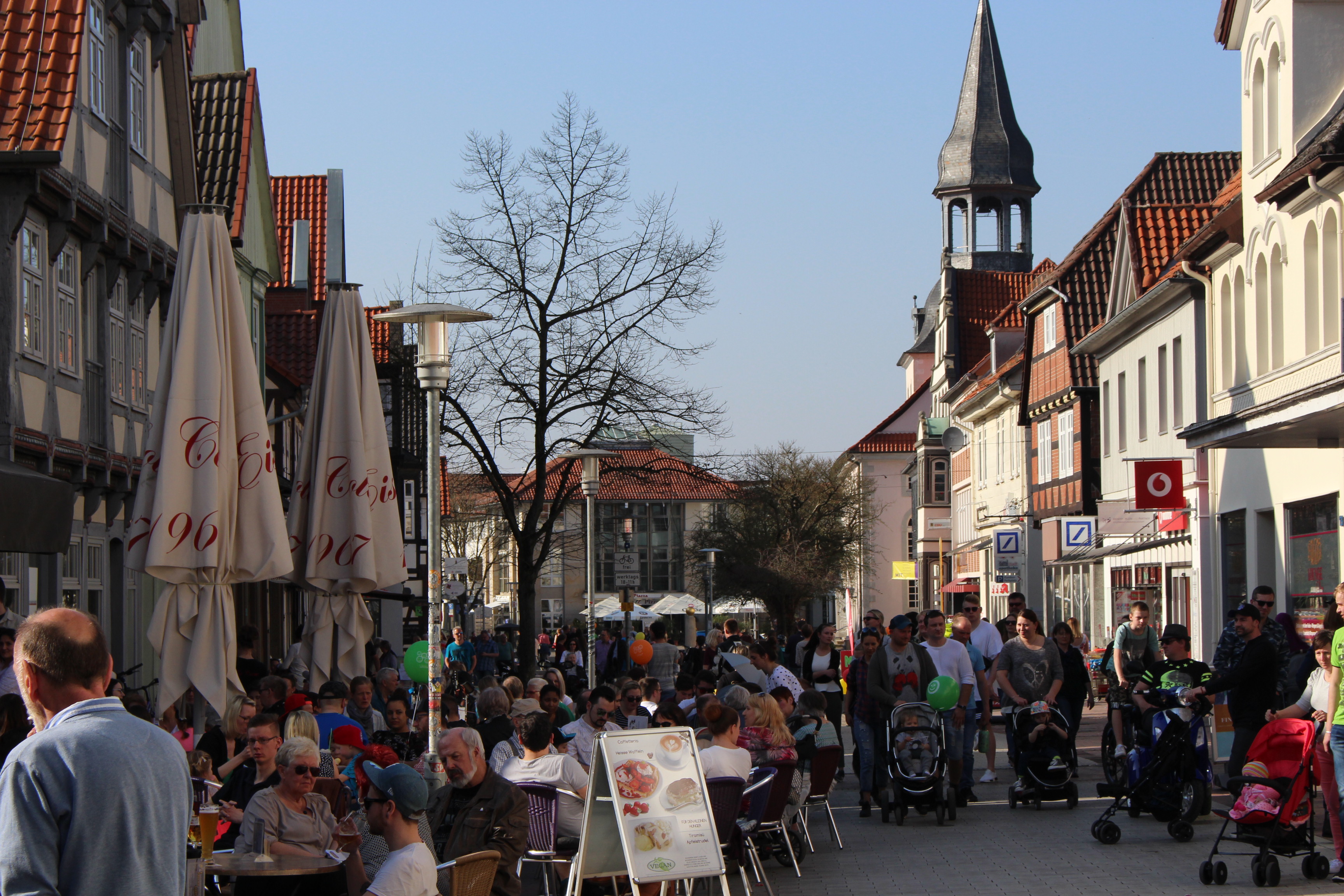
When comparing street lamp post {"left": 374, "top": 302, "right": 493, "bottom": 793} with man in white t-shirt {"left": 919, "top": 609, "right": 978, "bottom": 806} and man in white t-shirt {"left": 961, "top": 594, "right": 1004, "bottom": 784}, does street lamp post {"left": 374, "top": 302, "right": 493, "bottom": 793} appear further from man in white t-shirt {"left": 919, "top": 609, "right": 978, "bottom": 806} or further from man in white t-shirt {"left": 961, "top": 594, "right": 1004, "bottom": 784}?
man in white t-shirt {"left": 961, "top": 594, "right": 1004, "bottom": 784}

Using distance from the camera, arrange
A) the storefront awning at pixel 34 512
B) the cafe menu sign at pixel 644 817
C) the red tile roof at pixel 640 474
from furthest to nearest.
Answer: the red tile roof at pixel 640 474 < the storefront awning at pixel 34 512 < the cafe menu sign at pixel 644 817

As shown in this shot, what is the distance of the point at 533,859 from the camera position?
977cm

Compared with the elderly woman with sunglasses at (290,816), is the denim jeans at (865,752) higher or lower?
lower

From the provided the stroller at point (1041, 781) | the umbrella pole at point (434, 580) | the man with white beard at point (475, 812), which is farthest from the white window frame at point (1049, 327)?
the man with white beard at point (475, 812)

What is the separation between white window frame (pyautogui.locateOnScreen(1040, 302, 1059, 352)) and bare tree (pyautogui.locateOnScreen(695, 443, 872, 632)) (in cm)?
3613

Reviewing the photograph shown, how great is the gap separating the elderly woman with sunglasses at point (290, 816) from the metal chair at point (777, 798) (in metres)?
3.53

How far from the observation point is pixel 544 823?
9812 millimetres

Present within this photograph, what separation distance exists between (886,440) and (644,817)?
91.1 metres

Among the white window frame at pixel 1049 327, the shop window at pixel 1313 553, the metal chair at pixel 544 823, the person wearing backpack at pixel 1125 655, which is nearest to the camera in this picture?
the metal chair at pixel 544 823

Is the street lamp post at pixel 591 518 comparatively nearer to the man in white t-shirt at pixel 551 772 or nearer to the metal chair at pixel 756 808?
the metal chair at pixel 756 808

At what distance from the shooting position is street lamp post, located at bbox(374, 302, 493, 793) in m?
11.4

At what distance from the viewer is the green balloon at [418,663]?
16000 millimetres

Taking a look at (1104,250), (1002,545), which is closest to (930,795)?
(1002,545)

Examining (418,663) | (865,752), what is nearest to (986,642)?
(865,752)
